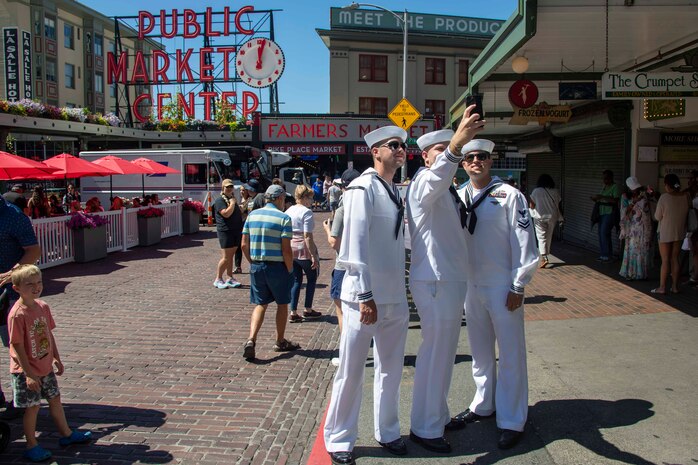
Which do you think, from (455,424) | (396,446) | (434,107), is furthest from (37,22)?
(396,446)

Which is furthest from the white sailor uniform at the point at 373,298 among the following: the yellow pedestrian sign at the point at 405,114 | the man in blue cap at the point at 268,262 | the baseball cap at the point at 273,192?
the yellow pedestrian sign at the point at 405,114

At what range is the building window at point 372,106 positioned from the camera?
3987 cm

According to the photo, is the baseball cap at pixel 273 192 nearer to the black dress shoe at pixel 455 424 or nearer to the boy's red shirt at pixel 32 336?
the boy's red shirt at pixel 32 336

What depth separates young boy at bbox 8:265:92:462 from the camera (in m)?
4.20

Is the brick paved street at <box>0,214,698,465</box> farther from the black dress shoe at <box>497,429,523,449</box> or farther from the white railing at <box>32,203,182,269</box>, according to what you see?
the black dress shoe at <box>497,429,523,449</box>

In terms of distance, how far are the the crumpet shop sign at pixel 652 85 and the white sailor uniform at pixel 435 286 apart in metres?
4.90

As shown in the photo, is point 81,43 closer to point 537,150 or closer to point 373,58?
point 373,58

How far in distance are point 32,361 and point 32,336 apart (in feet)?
0.55

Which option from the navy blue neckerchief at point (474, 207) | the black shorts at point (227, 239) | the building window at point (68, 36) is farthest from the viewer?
the building window at point (68, 36)

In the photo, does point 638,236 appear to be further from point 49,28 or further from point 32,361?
point 49,28

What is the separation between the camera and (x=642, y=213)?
1009 centimetres

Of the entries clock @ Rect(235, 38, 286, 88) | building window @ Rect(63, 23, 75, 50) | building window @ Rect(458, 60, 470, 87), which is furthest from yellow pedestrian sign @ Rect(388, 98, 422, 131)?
building window @ Rect(63, 23, 75, 50)

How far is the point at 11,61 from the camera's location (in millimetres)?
33531

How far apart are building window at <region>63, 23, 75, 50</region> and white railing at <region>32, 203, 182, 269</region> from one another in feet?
113
